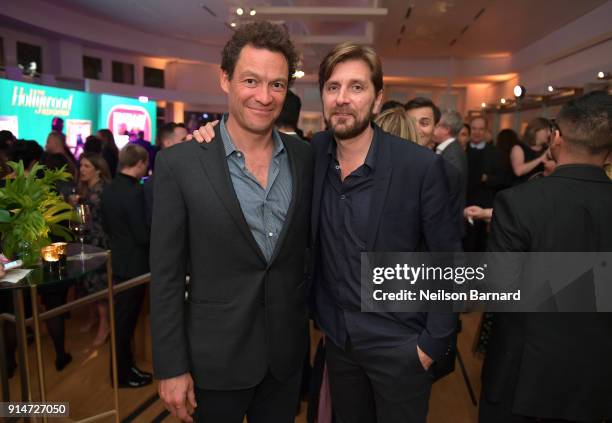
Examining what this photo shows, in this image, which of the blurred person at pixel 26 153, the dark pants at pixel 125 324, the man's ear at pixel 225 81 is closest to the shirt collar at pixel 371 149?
the man's ear at pixel 225 81

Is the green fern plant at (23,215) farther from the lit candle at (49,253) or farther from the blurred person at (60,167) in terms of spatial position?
the blurred person at (60,167)

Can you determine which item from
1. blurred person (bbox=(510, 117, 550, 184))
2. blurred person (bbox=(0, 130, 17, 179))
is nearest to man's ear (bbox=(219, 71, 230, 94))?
blurred person (bbox=(0, 130, 17, 179))

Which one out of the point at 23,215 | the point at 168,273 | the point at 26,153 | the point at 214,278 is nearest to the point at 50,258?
the point at 23,215

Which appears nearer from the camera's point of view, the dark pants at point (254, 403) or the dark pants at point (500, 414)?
the dark pants at point (254, 403)

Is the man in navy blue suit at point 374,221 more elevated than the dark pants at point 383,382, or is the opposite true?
the man in navy blue suit at point 374,221

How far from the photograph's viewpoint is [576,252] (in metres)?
1.69

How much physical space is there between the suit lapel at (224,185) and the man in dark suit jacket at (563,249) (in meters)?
1.09

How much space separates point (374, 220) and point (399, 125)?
1.15m

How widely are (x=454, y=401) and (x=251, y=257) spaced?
97.1 inches

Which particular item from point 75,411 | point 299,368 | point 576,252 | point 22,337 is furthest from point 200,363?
point 75,411

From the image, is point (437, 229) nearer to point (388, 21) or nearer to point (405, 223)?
point (405, 223)

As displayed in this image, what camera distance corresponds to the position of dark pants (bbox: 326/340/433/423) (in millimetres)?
1608

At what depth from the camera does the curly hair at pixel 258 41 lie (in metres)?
1.42

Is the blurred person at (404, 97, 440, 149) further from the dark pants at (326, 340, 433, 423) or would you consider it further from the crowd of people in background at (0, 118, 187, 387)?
the crowd of people in background at (0, 118, 187, 387)
